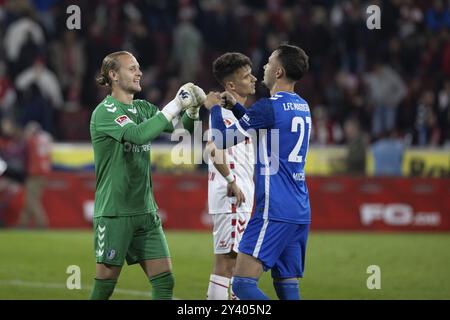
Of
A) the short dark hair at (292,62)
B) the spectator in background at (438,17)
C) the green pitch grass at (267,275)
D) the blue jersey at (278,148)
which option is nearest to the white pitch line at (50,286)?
the green pitch grass at (267,275)

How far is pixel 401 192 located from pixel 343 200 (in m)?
1.16

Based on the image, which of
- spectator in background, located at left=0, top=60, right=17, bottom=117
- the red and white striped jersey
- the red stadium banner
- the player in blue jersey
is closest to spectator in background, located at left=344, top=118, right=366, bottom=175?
the red stadium banner

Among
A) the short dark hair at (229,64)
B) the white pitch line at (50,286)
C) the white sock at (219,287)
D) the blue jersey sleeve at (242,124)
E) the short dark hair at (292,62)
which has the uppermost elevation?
the short dark hair at (229,64)

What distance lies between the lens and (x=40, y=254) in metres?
A: 14.5

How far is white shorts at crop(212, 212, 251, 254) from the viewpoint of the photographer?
873 centimetres

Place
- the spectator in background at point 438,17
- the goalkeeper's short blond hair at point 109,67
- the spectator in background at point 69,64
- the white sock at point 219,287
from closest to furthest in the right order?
the goalkeeper's short blond hair at point 109,67
the white sock at point 219,287
the spectator in background at point 69,64
the spectator in background at point 438,17

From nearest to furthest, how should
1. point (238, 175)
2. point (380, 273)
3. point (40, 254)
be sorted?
point (238, 175) → point (380, 273) → point (40, 254)

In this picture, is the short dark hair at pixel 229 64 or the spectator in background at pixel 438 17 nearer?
the short dark hair at pixel 229 64

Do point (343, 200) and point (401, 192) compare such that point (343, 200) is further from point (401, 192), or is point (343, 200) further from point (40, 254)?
point (40, 254)

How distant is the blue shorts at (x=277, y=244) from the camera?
Result: 742 centimetres

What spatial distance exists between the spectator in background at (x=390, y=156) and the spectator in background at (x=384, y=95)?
1743 mm

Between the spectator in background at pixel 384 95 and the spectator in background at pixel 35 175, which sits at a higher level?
the spectator in background at pixel 384 95

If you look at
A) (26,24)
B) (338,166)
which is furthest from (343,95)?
(26,24)

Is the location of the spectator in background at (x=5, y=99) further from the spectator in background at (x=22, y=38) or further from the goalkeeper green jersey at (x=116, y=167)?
the goalkeeper green jersey at (x=116, y=167)
